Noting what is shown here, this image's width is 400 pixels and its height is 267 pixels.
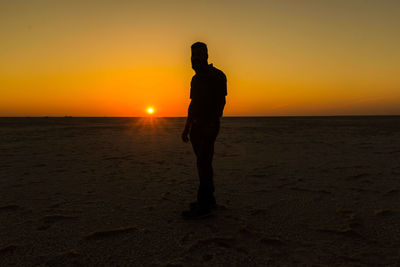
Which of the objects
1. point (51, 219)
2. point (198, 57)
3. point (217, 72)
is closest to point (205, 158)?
point (217, 72)

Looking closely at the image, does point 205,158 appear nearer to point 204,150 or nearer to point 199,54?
point 204,150

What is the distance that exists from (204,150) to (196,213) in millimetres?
755

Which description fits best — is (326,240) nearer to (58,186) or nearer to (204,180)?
(204,180)

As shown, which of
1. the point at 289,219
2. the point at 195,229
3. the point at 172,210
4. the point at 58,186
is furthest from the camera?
the point at 58,186

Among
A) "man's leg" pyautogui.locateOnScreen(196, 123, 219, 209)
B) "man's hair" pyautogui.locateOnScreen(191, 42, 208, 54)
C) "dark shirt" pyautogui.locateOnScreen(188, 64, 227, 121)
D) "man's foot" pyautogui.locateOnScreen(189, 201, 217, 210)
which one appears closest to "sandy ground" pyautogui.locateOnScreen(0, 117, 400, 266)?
"man's foot" pyautogui.locateOnScreen(189, 201, 217, 210)

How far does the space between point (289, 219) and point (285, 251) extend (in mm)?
772

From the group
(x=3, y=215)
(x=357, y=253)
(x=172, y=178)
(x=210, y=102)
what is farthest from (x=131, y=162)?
(x=357, y=253)

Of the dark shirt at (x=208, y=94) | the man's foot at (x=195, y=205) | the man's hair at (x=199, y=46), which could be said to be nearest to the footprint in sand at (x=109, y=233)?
the man's foot at (x=195, y=205)

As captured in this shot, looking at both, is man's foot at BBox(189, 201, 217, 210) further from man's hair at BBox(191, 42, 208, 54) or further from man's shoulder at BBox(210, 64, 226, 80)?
man's hair at BBox(191, 42, 208, 54)

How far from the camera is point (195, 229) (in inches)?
107

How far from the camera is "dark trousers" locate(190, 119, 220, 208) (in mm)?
3070

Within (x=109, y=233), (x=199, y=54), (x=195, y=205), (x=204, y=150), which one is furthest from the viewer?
(x=195, y=205)

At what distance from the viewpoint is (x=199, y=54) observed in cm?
295

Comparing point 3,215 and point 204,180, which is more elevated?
point 204,180
